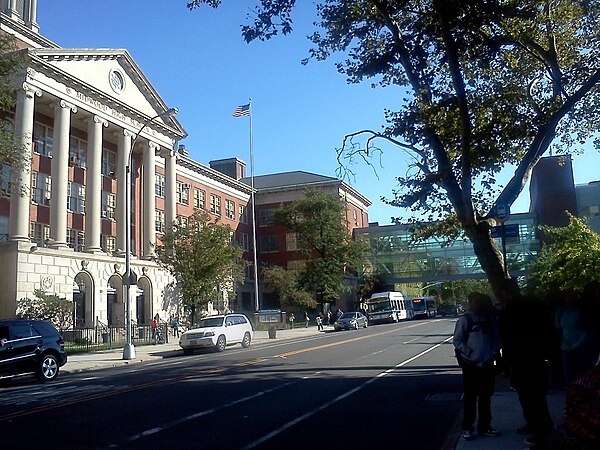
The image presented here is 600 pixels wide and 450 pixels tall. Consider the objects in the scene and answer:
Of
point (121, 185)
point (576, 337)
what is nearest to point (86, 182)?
point (121, 185)

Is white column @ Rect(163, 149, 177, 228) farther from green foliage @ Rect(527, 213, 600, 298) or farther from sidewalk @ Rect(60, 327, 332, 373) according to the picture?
green foliage @ Rect(527, 213, 600, 298)

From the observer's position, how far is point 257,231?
7894cm

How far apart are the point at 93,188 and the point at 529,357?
4019 centimetres

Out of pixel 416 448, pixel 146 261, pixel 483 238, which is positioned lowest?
pixel 416 448

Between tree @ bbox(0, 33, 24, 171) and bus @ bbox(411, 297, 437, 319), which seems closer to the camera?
tree @ bbox(0, 33, 24, 171)

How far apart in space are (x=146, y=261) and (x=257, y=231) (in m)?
31.0

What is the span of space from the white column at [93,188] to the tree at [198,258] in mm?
6979

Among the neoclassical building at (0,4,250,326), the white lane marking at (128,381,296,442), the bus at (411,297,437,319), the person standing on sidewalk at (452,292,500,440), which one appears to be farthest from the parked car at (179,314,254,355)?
the bus at (411,297,437,319)

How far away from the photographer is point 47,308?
116ft

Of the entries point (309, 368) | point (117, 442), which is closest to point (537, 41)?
point (309, 368)

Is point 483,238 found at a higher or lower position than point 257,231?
lower

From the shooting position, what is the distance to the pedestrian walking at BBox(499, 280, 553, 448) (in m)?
7.44

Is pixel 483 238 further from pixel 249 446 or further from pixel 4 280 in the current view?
pixel 4 280

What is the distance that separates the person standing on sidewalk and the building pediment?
36387mm
